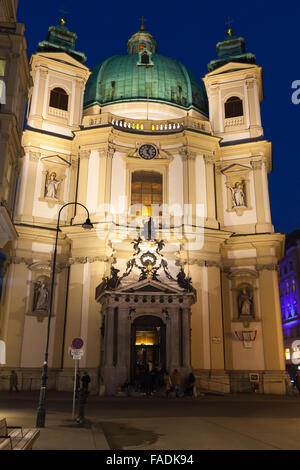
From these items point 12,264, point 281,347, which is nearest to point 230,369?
point 281,347

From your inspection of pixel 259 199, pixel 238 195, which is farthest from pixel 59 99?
pixel 259 199

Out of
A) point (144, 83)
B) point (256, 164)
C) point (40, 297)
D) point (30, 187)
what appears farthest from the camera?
point (144, 83)

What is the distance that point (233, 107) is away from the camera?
3638cm

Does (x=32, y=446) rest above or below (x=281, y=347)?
below

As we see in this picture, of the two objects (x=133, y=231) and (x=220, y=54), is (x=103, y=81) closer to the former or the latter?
(x=220, y=54)

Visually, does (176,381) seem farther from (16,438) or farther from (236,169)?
(236,169)

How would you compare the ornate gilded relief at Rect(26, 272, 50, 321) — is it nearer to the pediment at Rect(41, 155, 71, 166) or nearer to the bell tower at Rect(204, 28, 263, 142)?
the pediment at Rect(41, 155, 71, 166)

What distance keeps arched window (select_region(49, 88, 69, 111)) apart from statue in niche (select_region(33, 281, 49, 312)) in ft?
47.8

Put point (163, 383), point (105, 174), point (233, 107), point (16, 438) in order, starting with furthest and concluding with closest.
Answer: point (233, 107), point (105, 174), point (163, 383), point (16, 438)

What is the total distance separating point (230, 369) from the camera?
2914 centimetres

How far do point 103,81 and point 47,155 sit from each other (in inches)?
422

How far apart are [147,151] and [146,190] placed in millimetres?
2955

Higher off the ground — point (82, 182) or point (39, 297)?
point (82, 182)

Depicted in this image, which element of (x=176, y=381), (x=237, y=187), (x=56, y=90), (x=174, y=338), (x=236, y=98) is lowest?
(x=176, y=381)
